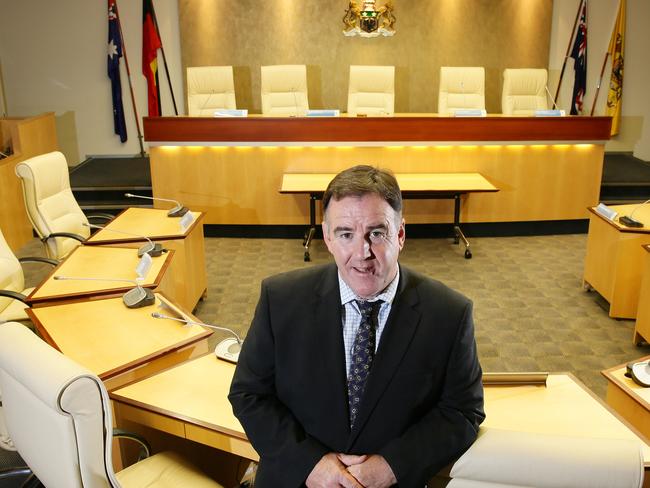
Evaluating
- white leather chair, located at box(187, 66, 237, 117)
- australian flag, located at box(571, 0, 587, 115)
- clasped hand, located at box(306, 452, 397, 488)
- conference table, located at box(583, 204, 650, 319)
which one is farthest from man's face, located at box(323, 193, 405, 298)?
australian flag, located at box(571, 0, 587, 115)

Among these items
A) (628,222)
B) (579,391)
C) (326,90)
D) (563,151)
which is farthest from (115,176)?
(579,391)

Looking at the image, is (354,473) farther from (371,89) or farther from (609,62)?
(609,62)

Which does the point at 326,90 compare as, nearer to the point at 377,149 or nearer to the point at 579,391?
the point at 377,149

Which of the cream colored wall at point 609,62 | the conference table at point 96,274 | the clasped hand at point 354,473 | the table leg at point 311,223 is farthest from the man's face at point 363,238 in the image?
the cream colored wall at point 609,62

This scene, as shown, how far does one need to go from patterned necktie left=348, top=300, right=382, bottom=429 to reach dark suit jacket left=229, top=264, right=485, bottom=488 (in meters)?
0.03

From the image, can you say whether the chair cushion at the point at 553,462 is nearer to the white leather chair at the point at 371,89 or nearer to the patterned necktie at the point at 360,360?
the patterned necktie at the point at 360,360

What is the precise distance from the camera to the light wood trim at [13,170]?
6.06 m

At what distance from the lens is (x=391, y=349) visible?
5.55ft

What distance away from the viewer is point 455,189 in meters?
5.82

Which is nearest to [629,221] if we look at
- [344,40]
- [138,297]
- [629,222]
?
[629,222]

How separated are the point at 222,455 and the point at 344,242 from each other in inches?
58.9

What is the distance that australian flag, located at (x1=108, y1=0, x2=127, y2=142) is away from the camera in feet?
27.1

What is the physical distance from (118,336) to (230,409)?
2.60ft

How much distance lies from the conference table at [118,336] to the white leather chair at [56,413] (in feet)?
2.08
